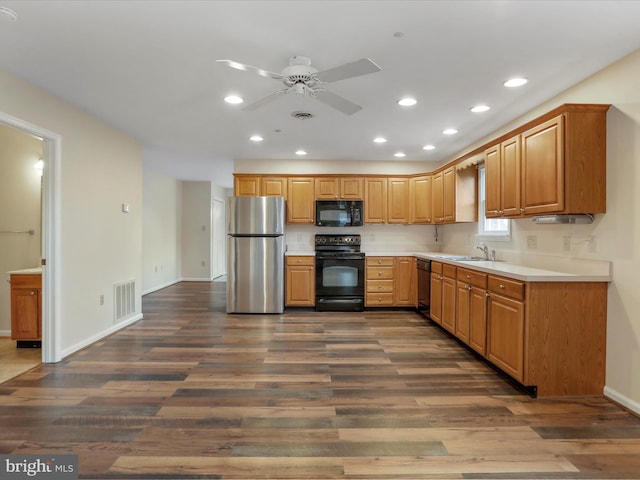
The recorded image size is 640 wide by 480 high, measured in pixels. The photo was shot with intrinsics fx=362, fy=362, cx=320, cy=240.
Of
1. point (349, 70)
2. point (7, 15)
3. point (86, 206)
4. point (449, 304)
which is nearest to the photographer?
point (7, 15)

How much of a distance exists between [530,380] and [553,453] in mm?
730

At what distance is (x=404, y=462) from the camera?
1917mm

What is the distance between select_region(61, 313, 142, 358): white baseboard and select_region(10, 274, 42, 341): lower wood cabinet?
19.5 inches

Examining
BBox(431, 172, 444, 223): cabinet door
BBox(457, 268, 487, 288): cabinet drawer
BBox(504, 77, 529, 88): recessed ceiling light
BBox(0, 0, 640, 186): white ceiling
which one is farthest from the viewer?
BBox(431, 172, 444, 223): cabinet door

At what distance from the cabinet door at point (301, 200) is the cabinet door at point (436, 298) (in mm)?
2184

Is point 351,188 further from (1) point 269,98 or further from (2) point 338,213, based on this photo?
(1) point 269,98

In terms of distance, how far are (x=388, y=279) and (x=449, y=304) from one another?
1.54 m

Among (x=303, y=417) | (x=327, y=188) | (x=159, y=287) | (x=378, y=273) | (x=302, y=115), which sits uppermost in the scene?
(x=302, y=115)

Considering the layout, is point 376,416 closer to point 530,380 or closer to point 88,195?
point 530,380

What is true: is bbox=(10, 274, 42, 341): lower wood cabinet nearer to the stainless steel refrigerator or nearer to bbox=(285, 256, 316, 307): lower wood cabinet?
the stainless steel refrigerator

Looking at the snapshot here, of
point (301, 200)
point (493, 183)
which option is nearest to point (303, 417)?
point (493, 183)

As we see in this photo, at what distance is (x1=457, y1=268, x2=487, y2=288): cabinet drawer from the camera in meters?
3.32

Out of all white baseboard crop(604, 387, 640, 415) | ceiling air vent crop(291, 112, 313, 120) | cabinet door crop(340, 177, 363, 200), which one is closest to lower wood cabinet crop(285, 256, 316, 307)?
cabinet door crop(340, 177, 363, 200)

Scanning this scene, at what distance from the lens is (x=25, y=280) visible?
3697mm
